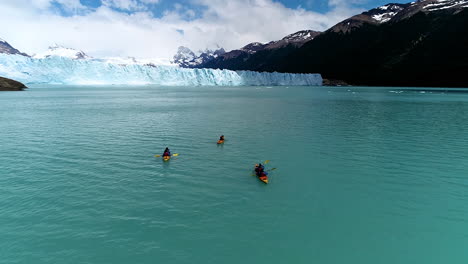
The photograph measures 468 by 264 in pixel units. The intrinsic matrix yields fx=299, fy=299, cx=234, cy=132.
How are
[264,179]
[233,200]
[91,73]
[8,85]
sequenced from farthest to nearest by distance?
[91,73]
[8,85]
[264,179]
[233,200]

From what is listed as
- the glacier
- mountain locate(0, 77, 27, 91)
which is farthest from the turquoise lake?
the glacier

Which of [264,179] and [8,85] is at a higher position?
[8,85]

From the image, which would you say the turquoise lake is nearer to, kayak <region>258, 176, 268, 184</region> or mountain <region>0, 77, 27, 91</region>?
kayak <region>258, 176, 268, 184</region>

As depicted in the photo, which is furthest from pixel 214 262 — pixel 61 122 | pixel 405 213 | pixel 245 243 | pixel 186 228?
pixel 61 122

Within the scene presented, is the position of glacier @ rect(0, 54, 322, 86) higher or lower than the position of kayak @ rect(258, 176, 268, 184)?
higher

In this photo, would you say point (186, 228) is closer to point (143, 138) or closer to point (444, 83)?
point (143, 138)

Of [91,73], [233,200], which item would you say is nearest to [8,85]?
[91,73]

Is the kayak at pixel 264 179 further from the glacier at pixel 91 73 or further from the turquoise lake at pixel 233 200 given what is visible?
the glacier at pixel 91 73

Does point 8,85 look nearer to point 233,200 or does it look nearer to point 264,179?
point 264,179

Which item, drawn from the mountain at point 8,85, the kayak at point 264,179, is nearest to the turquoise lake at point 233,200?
the kayak at point 264,179
